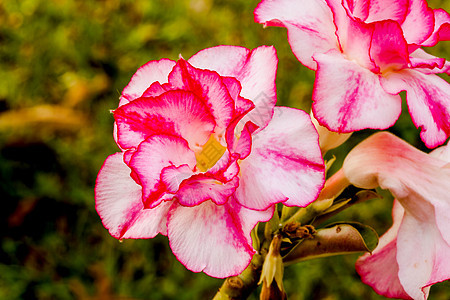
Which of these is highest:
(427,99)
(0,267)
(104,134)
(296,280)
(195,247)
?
(427,99)

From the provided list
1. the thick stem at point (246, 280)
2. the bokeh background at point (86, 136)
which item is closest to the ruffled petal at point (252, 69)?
the thick stem at point (246, 280)

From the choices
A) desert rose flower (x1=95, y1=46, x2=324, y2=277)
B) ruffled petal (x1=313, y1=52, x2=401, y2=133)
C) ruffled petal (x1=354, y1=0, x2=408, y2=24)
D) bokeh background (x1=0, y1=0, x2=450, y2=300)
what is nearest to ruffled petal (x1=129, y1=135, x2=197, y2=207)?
desert rose flower (x1=95, y1=46, x2=324, y2=277)

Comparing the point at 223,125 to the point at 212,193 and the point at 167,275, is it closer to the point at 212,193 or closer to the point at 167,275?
the point at 212,193

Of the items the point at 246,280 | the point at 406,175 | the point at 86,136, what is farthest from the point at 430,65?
the point at 86,136

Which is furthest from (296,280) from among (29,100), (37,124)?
(29,100)

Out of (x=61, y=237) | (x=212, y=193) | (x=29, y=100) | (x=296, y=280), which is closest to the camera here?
(x=212, y=193)

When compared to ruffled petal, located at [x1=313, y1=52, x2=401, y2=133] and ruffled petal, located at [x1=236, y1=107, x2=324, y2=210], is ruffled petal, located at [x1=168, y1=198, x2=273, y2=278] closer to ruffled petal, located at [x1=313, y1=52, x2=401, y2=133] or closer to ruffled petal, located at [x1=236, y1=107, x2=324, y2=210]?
ruffled petal, located at [x1=236, y1=107, x2=324, y2=210]

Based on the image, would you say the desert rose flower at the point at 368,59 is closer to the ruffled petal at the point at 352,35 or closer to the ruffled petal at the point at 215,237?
the ruffled petal at the point at 352,35
